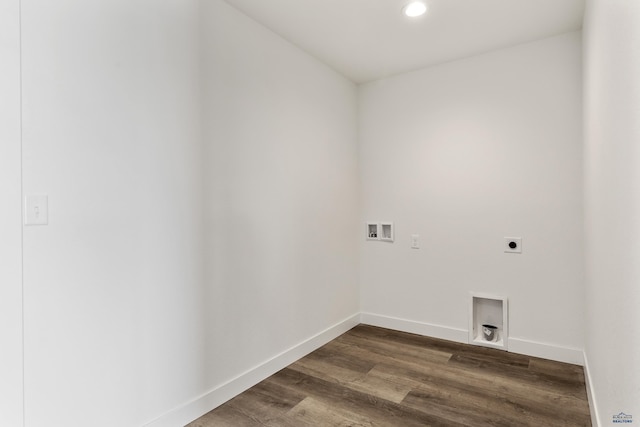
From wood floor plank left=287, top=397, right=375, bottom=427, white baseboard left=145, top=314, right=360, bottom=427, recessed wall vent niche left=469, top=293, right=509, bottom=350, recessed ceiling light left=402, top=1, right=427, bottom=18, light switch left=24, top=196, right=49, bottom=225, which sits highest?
recessed ceiling light left=402, top=1, right=427, bottom=18

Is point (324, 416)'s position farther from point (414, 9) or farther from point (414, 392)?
point (414, 9)

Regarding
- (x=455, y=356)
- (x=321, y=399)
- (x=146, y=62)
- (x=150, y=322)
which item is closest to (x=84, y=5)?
(x=146, y=62)

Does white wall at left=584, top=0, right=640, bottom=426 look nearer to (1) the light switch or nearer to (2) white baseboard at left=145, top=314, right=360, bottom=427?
(2) white baseboard at left=145, top=314, right=360, bottom=427

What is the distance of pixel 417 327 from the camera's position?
3348mm

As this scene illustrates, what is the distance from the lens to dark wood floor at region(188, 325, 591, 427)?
2012 mm

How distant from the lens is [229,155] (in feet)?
7.36

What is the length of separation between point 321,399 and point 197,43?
7.40 ft

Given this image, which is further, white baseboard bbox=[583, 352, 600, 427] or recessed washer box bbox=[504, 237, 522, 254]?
recessed washer box bbox=[504, 237, 522, 254]

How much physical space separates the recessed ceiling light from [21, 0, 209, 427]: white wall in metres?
1.33

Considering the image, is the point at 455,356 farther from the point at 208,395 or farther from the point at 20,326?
the point at 20,326

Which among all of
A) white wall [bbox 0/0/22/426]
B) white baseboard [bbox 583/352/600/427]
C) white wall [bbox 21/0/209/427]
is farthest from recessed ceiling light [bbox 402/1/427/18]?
white baseboard [bbox 583/352/600/427]

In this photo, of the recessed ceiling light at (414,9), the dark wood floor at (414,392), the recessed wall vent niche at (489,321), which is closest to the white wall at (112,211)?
the dark wood floor at (414,392)

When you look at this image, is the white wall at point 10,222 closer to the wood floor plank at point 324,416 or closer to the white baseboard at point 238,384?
the white baseboard at point 238,384

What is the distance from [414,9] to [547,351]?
267 centimetres
